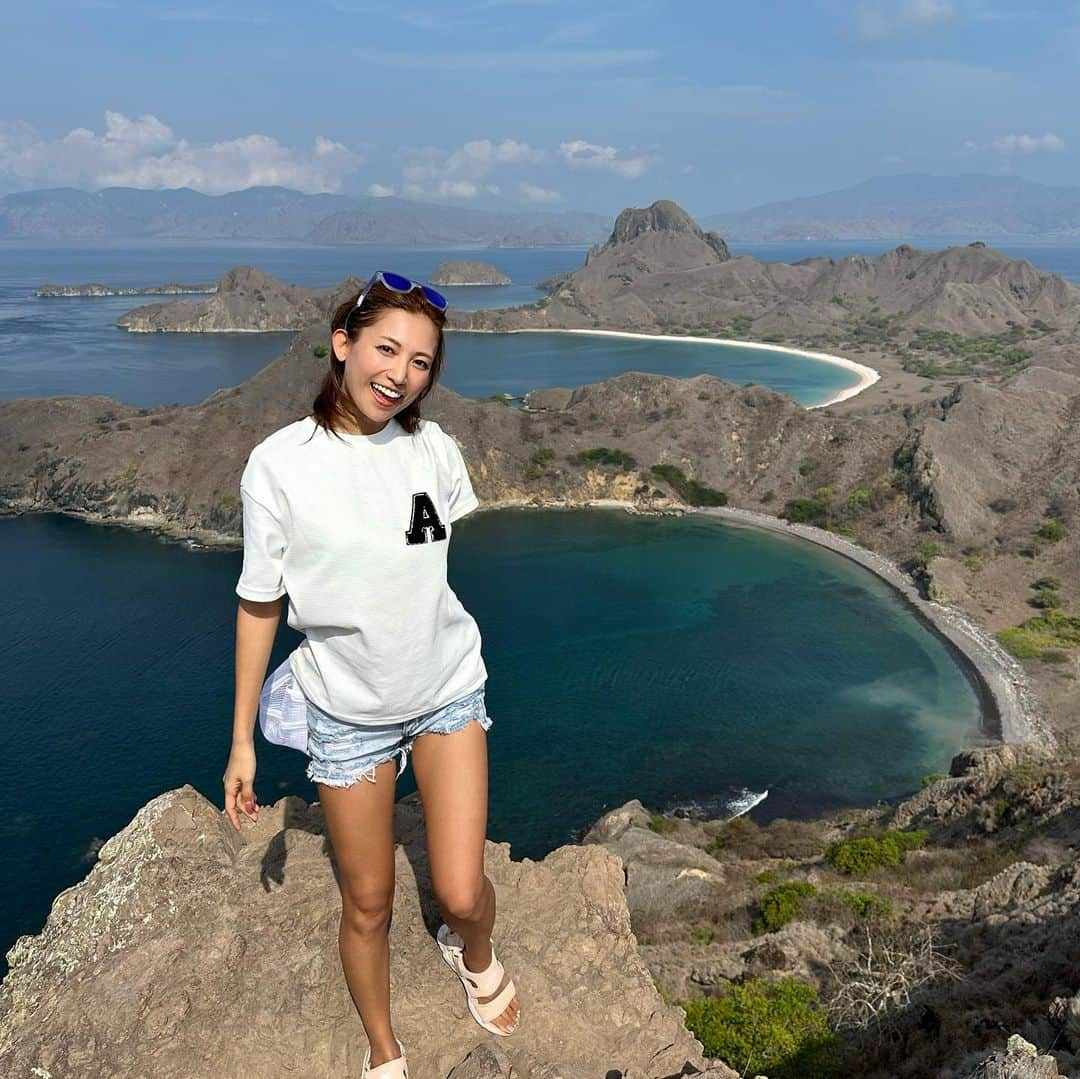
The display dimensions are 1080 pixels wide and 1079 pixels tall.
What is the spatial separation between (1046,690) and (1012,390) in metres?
46.4

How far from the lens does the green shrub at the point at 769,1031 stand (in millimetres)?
9239

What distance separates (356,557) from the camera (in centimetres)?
357

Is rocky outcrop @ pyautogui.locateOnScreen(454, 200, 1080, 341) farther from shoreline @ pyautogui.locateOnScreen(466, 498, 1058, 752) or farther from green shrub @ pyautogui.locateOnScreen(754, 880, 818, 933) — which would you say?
green shrub @ pyautogui.locateOnScreen(754, 880, 818, 933)

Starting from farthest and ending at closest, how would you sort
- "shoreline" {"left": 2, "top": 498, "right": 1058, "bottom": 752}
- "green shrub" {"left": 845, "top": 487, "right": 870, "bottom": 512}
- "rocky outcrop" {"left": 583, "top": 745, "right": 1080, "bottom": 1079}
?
"green shrub" {"left": 845, "top": 487, "right": 870, "bottom": 512}, "shoreline" {"left": 2, "top": 498, "right": 1058, "bottom": 752}, "rocky outcrop" {"left": 583, "top": 745, "right": 1080, "bottom": 1079}

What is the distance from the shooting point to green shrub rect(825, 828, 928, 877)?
1975cm

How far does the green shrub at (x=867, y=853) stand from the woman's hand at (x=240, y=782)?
19055 mm

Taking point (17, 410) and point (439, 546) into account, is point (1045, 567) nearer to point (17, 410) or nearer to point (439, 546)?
point (439, 546)

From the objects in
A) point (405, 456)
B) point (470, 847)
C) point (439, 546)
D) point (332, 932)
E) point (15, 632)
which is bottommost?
point (15, 632)

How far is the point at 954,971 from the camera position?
1089cm

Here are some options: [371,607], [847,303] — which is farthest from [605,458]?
[847,303]

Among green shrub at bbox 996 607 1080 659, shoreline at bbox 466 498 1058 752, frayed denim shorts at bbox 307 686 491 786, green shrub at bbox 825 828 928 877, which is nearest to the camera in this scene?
frayed denim shorts at bbox 307 686 491 786

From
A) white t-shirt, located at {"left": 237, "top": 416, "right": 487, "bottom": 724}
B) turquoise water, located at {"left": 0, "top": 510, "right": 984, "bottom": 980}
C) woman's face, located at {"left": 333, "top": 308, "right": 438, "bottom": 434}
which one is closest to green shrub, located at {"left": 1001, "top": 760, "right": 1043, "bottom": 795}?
turquoise water, located at {"left": 0, "top": 510, "right": 984, "bottom": 980}

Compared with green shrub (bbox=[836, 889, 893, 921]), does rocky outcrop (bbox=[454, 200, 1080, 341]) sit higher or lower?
higher

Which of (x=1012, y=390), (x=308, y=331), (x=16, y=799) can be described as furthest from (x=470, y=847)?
(x=1012, y=390)
